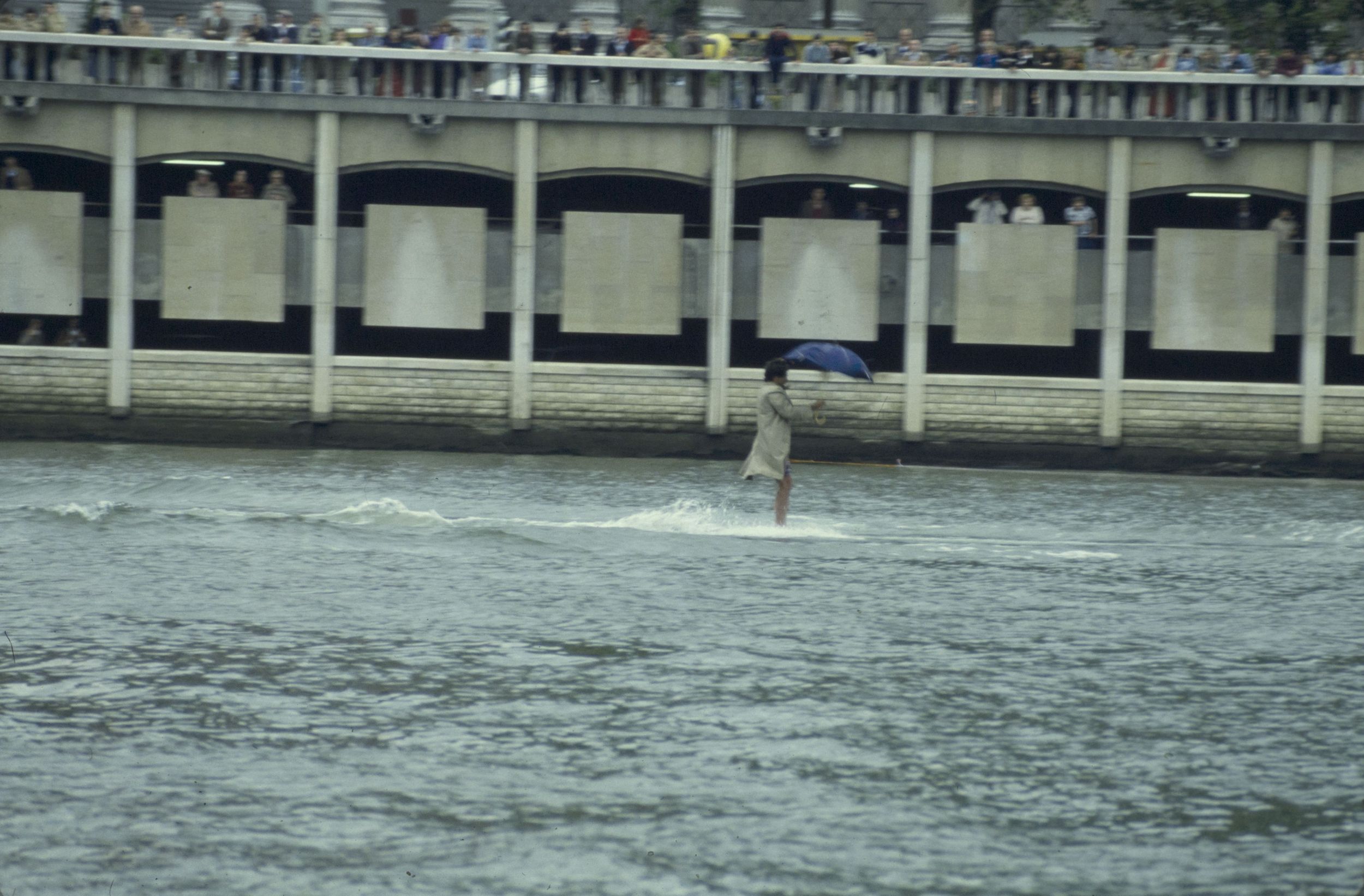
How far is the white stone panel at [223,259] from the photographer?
32062mm

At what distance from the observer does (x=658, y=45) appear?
31969 millimetres

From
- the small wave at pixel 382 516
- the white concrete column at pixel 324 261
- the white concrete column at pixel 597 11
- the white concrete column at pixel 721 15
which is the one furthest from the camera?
the white concrete column at pixel 597 11

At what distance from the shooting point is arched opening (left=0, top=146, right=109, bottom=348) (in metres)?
32.4

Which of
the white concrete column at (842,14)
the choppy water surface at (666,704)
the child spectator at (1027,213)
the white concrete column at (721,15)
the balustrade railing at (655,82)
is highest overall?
the white concrete column at (842,14)

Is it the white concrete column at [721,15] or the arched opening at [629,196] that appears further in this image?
the white concrete column at [721,15]

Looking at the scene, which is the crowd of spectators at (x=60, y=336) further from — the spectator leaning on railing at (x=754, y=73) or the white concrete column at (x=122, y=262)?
the spectator leaning on railing at (x=754, y=73)

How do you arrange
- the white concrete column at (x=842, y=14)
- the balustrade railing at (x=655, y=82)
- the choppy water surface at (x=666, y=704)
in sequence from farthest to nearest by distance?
the white concrete column at (x=842, y=14)
the balustrade railing at (x=655, y=82)
the choppy water surface at (x=666, y=704)

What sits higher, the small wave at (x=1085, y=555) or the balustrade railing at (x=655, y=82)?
the balustrade railing at (x=655, y=82)

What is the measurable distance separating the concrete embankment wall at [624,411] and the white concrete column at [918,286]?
0.15m

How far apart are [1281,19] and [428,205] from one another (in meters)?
14.6

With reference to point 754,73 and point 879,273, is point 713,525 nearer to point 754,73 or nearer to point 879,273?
point 879,273

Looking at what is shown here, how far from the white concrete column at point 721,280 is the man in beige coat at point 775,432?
36.6 ft

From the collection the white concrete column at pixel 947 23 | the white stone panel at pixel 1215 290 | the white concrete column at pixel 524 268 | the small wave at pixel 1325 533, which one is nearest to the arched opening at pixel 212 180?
the white concrete column at pixel 524 268

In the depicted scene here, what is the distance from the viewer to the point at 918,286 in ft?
104
